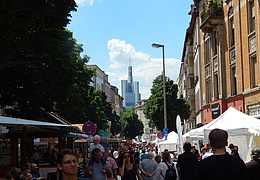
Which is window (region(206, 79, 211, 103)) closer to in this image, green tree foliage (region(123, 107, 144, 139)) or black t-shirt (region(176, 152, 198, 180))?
black t-shirt (region(176, 152, 198, 180))

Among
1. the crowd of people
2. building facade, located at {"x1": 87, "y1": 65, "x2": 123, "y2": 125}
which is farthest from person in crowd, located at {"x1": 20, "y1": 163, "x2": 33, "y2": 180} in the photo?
building facade, located at {"x1": 87, "y1": 65, "x2": 123, "y2": 125}

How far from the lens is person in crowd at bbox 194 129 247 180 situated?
15.4 feet

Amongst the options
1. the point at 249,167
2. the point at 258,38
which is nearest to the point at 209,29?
the point at 258,38

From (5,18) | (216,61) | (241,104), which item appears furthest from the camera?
(216,61)

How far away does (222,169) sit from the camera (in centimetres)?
471

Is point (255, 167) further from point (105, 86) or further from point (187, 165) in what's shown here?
point (105, 86)

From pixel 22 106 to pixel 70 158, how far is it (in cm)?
1821

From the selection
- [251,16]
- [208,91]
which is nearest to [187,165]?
[251,16]

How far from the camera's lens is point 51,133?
Result: 21797 mm

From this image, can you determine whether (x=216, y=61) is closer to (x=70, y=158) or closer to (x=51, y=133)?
(x=51, y=133)

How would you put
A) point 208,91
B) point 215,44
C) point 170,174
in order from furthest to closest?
point 208,91, point 215,44, point 170,174

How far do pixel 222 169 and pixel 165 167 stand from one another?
7.77m

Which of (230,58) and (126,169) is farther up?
(230,58)

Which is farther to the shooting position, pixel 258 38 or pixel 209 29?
pixel 209 29
